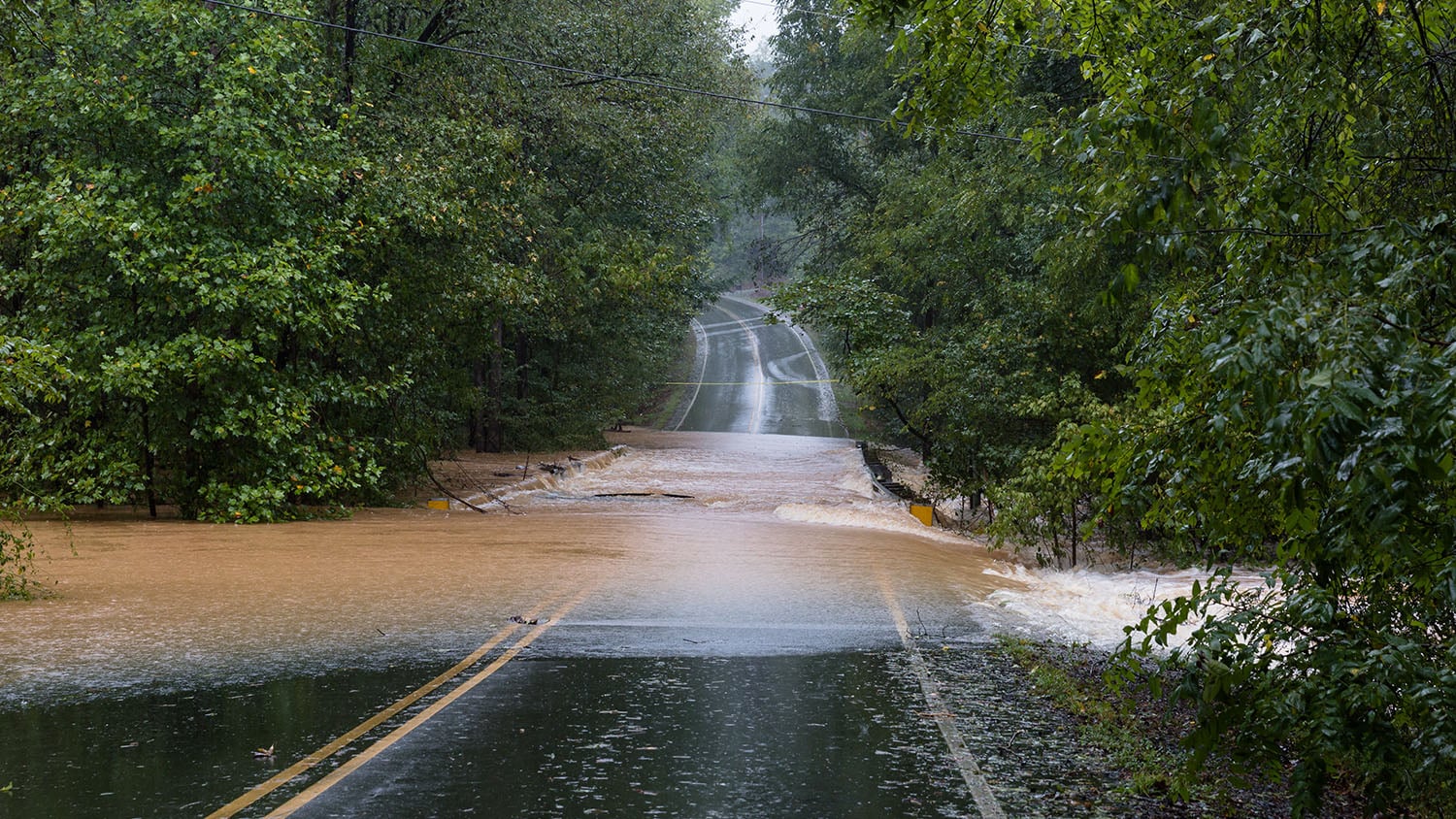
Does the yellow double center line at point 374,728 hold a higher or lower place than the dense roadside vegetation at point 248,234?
lower

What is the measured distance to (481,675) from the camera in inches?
358

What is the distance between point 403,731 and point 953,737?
3.12 metres

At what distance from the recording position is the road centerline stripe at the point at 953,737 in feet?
19.7

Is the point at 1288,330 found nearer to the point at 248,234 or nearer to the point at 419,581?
the point at 419,581

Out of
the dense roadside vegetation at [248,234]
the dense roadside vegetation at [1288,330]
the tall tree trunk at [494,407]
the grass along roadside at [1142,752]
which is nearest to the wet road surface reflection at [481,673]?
the grass along roadside at [1142,752]

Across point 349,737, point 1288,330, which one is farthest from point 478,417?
point 1288,330

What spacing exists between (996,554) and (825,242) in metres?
25.6

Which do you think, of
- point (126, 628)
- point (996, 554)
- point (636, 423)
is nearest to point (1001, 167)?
point (996, 554)

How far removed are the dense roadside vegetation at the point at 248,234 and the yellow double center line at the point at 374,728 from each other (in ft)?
28.4

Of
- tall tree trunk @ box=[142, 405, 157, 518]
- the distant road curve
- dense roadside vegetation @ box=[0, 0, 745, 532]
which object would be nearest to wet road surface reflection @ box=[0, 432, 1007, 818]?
tall tree trunk @ box=[142, 405, 157, 518]

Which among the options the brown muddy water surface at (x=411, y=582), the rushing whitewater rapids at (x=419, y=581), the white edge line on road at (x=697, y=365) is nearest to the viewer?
the brown muddy water surface at (x=411, y=582)

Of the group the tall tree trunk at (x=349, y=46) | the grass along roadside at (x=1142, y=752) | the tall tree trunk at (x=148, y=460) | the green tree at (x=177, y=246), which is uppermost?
the tall tree trunk at (x=349, y=46)

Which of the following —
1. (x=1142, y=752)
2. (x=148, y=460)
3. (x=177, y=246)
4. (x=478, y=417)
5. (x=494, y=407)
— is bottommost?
(x=1142, y=752)

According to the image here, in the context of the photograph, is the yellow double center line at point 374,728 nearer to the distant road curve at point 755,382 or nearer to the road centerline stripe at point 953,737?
the road centerline stripe at point 953,737
